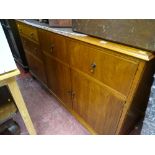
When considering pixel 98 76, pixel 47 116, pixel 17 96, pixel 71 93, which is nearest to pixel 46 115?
pixel 47 116

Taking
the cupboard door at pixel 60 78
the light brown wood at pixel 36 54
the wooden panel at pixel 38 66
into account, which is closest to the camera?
the cupboard door at pixel 60 78

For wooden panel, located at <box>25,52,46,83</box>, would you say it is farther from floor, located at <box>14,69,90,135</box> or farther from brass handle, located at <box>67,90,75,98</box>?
brass handle, located at <box>67,90,75,98</box>

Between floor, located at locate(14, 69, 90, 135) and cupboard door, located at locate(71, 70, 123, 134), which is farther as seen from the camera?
floor, located at locate(14, 69, 90, 135)

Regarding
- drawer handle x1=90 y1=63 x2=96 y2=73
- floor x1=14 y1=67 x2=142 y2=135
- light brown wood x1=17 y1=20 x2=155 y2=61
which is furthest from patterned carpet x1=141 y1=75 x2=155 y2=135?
floor x1=14 y1=67 x2=142 y2=135

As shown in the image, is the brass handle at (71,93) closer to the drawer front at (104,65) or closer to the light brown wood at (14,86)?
the drawer front at (104,65)

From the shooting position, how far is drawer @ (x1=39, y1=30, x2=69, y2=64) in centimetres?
102

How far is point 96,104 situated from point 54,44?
0.60m

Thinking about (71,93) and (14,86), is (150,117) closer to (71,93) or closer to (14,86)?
(71,93)

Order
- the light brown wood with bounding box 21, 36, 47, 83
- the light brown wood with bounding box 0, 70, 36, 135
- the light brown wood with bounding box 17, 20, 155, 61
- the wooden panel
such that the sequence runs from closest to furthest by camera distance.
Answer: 1. the light brown wood with bounding box 17, 20, 155, 61
2. the light brown wood with bounding box 0, 70, 36, 135
3. the light brown wood with bounding box 21, 36, 47, 83
4. the wooden panel

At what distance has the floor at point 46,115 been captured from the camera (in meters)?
1.31

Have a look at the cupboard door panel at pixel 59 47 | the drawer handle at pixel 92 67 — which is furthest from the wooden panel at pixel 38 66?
the drawer handle at pixel 92 67
